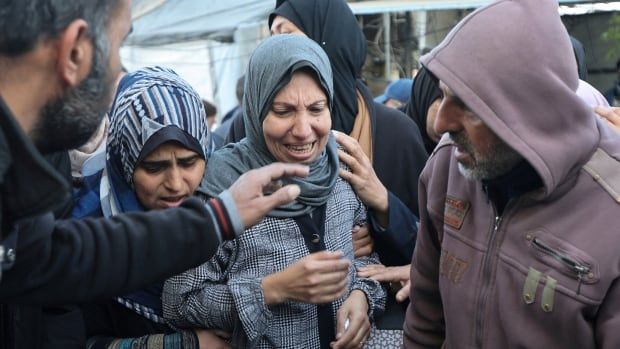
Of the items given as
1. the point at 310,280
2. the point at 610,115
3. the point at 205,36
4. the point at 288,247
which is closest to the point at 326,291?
the point at 310,280

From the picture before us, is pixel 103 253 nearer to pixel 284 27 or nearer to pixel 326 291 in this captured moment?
pixel 326 291

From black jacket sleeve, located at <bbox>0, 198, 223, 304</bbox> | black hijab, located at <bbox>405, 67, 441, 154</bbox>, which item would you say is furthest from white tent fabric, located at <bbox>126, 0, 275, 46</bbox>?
black jacket sleeve, located at <bbox>0, 198, 223, 304</bbox>

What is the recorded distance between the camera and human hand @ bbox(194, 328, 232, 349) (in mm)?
2270

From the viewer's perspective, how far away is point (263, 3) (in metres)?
10.3

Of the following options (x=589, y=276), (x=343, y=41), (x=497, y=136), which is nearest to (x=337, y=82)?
(x=343, y=41)

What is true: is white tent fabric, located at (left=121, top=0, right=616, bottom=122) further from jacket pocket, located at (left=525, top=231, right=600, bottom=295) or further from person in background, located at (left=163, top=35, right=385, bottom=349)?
jacket pocket, located at (left=525, top=231, right=600, bottom=295)

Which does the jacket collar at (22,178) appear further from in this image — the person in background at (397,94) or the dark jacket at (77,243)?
the person in background at (397,94)

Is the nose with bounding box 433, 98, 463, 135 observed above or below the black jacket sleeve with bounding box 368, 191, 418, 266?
above

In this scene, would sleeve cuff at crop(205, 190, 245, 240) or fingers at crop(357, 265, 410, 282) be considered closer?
sleeve cuff at crop(205, 190, 245, 240)

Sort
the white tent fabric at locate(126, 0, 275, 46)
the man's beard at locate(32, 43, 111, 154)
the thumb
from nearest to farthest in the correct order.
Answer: the man's beard at locate(32, 43, 111, 154) < the thumb < the white tent fabric at locate(126, 0, 275, 46)

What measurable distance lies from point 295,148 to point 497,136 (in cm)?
81

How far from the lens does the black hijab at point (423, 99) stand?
3529 mm

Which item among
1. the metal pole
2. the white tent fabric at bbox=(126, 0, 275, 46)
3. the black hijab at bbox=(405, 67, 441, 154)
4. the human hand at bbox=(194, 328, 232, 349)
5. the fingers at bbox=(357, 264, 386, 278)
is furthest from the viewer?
the metal pole

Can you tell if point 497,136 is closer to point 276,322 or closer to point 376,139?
point 276,322
